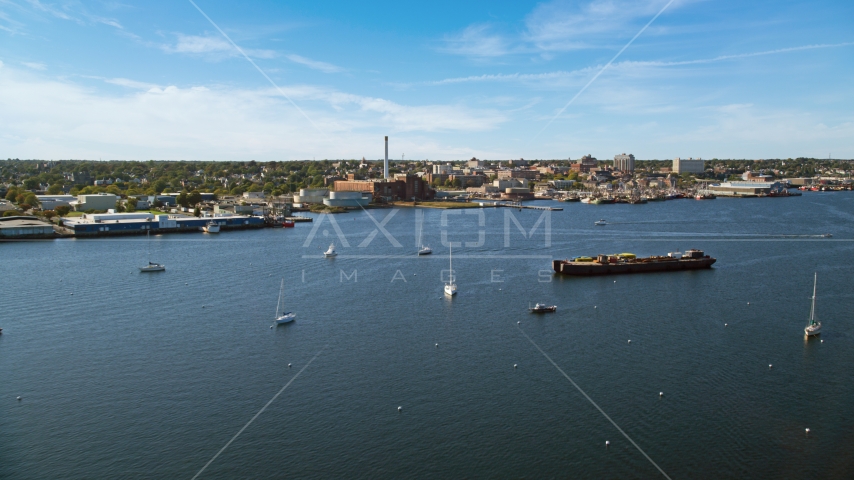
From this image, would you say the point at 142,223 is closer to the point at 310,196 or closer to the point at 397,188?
the point at 310,196

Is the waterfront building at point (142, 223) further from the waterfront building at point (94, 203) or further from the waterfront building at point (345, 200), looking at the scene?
the waterfront building at point (345, 200)

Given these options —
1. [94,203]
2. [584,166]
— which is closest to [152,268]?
[94,203]

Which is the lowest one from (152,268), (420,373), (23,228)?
(420,373)

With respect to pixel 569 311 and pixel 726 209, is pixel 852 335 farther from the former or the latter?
pixel 726 209

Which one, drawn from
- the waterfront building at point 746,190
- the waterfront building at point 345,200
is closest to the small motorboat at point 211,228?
the waterfront building at point 345,200

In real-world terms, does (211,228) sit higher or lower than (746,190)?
lower

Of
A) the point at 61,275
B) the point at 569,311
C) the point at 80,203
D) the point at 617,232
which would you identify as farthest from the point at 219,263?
the point at 80,203
